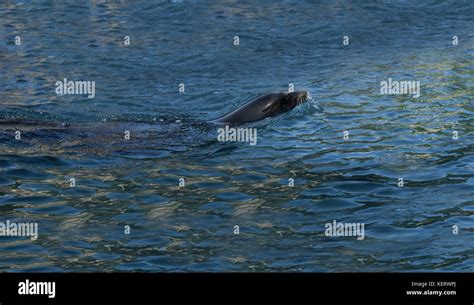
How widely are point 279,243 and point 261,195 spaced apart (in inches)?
54.4

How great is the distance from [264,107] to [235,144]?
3.94 feet

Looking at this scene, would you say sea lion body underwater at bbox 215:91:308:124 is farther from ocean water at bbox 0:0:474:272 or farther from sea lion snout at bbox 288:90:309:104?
ocean water at bbox 0:0:474:272

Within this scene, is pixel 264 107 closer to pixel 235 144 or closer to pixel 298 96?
pixel 298 96

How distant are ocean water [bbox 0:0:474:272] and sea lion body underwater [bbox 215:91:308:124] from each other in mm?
161

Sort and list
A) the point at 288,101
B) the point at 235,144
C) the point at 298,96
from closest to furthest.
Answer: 1. the point at 235,144
2. the point at 288,101
3. the point at 298,96

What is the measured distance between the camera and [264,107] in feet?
41.0

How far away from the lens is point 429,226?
8.74 meters

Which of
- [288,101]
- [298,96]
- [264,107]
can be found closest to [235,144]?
[264,107]

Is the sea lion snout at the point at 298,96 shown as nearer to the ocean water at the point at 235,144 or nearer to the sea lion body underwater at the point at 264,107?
the sea lion body underwater at the point at 264,107

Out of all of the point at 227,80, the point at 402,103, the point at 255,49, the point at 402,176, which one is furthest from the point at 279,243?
the point at 255,49

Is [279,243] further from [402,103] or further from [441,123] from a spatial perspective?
[402,103]

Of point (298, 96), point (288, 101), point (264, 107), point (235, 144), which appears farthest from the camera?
point (298, 96)

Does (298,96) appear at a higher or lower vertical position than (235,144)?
higher

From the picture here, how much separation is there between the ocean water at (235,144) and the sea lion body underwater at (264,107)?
16cm
